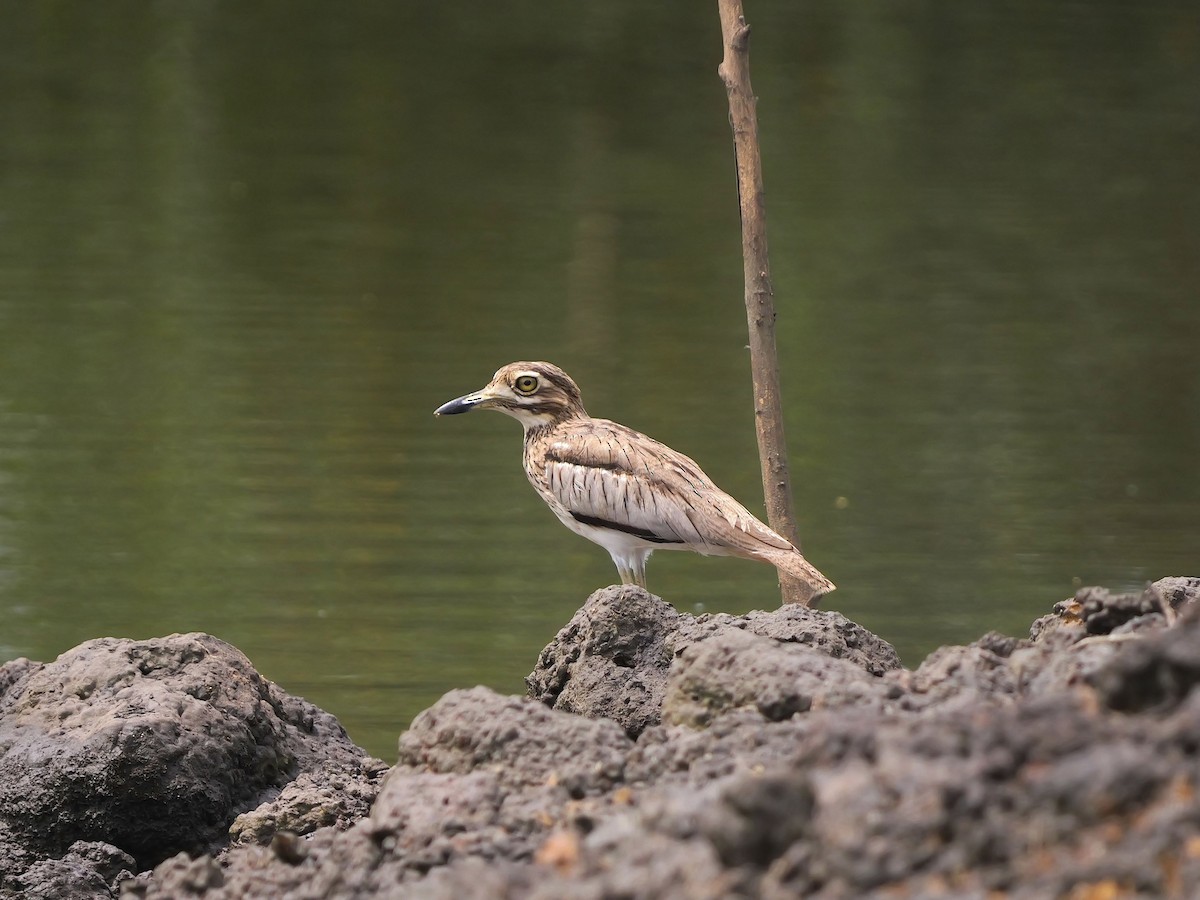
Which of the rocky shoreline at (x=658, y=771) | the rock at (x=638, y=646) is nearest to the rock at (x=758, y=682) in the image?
the rocky shoreline at (x=658, y=771)

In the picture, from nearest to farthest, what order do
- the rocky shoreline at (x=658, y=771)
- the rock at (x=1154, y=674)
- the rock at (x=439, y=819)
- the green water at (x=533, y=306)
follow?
the rocky shoreline at (x=658, y=771)
the rock at (x=1154, y=674)
the rock at (x=439, y=819)
the green water at (x=533, y=306)

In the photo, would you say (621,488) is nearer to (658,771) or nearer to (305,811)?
(305,811)

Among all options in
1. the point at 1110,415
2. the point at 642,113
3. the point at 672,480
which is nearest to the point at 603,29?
the point at 642,113

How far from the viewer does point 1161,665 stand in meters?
2.70

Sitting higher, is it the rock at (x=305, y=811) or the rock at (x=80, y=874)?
the rock at (x=305, y=811)

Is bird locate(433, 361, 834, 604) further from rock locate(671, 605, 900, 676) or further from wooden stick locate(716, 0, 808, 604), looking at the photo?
rock locate(671, 605, 900, 676)

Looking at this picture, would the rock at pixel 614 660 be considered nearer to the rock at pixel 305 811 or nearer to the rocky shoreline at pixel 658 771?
the rocky shoreline at pixel 658 771

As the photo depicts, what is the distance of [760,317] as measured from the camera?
5.57 metres

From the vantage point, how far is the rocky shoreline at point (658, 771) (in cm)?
244

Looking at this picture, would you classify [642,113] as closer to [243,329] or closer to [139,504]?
[243,329]

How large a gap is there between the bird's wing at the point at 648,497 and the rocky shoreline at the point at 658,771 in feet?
3.80

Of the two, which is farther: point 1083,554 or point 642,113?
point 642,113

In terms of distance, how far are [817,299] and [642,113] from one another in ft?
23.5

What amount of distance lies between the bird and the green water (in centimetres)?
145
